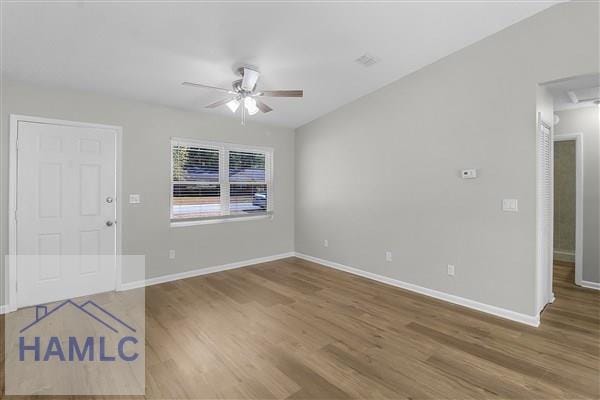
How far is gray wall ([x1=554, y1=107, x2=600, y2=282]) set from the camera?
4090 mm

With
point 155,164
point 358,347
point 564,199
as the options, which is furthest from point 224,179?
point 564,199

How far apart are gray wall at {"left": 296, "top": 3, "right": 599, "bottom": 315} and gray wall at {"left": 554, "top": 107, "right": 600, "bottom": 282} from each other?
78.6 inches

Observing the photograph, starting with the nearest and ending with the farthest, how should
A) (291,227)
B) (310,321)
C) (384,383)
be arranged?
(384,383) → (310,321) → (291,227)

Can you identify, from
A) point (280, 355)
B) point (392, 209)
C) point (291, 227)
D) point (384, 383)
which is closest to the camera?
point (384, 383)

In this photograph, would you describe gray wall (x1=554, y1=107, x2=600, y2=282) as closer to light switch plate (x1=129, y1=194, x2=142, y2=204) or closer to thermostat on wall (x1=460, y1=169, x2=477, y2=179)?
thermostat on wall (x1=460, y1=169, x2=477, y2=179)

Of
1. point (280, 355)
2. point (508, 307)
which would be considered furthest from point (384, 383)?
point (508, 307)

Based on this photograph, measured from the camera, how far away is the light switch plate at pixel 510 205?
3.13m

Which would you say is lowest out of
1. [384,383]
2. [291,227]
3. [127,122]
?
[384,383]

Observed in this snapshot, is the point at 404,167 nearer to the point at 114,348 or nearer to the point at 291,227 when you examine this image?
the point at 291,227

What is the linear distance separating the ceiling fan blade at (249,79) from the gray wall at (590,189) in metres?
4.65

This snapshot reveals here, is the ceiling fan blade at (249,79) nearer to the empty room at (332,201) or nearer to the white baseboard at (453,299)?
the empty room at (332,201)

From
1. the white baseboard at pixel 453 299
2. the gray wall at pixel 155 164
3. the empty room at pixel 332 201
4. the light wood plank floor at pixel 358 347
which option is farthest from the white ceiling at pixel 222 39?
the white baseboard at pixel 453 299

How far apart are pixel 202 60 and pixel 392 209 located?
124 inches

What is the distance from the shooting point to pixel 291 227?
6.09 metres
